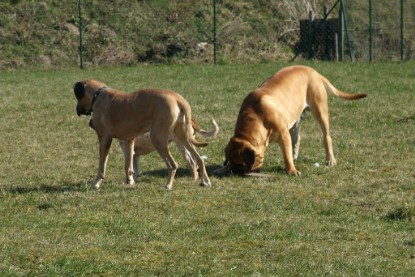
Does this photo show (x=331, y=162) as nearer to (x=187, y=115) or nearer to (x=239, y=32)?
(x=187, y=115)

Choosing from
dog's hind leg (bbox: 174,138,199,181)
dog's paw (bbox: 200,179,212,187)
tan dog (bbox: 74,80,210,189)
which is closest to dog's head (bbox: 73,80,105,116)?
tan dog (bbox: 74,80,210,189)

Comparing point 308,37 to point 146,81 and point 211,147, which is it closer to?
point 146,81

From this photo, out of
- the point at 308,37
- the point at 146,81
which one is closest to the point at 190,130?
the point at 146,81

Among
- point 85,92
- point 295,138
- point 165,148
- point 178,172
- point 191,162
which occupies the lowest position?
point 178,172

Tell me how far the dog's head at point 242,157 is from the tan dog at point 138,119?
568 millimetres

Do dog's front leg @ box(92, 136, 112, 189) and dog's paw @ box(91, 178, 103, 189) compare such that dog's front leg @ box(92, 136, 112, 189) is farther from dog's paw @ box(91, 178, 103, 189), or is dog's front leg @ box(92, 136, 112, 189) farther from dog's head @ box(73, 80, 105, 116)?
dog's head @ box(73, 80, 105, 116)

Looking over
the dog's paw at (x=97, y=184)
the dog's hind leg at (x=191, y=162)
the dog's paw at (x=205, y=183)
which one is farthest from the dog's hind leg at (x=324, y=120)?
the dog's paw at (x=97, y=184)

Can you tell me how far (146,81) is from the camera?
25031 mm

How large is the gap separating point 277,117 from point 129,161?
1.95 m

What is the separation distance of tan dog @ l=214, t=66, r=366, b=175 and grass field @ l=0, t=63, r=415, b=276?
10.1 inches

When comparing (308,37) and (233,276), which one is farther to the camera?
(308,37)

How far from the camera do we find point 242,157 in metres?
12.4

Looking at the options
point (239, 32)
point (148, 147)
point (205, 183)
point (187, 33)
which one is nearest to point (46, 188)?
point (148, 147)

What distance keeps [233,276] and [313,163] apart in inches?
238
